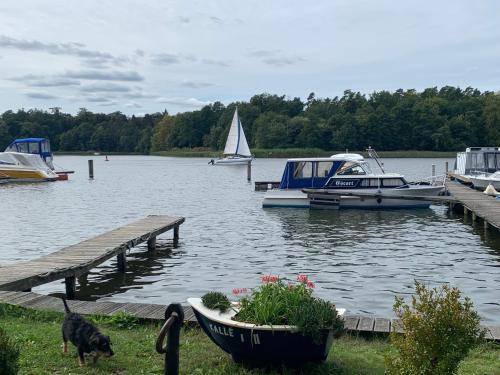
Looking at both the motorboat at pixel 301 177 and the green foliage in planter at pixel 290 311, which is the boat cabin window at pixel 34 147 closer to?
the motorboat at pixel 301 177

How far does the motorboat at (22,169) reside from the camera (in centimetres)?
5819

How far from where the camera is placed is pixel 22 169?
191 feet

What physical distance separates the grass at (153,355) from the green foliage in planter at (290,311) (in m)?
0.67

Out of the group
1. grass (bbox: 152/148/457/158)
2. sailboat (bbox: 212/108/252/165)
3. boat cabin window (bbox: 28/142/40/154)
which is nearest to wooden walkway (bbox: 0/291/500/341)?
boat cabin window (bbox: 28/142/40/154)

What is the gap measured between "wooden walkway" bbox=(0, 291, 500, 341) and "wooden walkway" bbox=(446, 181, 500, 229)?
14.6 m

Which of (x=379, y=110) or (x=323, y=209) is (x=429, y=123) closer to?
(x=379, y=110)

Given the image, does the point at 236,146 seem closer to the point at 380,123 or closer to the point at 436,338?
the point at 380,123

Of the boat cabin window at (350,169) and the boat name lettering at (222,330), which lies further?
the boat cabin window at (350,169)

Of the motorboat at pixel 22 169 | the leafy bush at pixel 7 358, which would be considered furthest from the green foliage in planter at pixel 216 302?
the motorboat at pixel 22 169

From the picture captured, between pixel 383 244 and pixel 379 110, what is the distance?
12947cm

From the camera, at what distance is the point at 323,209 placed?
33.7 m

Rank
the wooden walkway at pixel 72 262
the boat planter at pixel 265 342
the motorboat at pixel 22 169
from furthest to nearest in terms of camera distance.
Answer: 1. the motorboat at pixel 22 169
2. the wooden walkway at pixel 72 262
3. the boat planter at pixel 265 342

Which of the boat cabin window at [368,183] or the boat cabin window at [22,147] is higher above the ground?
the boat cabin window at [22,147]

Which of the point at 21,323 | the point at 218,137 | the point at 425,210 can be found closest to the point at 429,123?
the point at 218,137
